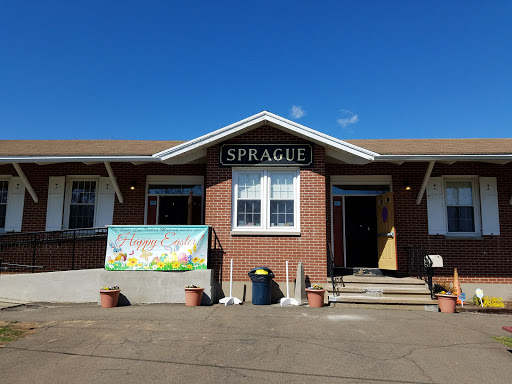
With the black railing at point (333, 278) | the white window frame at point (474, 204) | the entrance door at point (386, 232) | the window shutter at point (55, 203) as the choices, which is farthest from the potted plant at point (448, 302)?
the window shutter at point (55, 203)

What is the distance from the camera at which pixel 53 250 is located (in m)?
10.8

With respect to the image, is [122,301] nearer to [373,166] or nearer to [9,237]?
[9,237]

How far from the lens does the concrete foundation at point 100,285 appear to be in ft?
29.7

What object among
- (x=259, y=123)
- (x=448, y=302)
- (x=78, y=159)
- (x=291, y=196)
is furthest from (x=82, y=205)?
(x=448, y=302)

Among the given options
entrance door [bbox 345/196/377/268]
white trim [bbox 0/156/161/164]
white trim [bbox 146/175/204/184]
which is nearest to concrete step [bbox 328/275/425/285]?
entrance door [bbox 345/196/377/268]

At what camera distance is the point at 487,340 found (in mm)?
6043

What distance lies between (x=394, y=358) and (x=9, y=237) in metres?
11.0

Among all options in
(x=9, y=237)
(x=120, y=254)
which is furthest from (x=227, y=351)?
(x=9, y=237)

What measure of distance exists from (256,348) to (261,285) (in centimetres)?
348

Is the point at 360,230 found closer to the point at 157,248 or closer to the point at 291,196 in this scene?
the point at 291,196

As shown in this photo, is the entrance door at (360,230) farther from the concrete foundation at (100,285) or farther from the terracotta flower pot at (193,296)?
the terracotta flower pot at (193,296)

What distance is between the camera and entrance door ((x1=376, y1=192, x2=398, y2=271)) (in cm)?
1011

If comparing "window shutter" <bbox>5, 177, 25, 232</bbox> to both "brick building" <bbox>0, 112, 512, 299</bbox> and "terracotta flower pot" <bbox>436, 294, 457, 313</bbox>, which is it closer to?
"brick building" <bbox>0, 112, 512, 299</bbox>

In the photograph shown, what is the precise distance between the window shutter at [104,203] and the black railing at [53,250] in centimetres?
38
